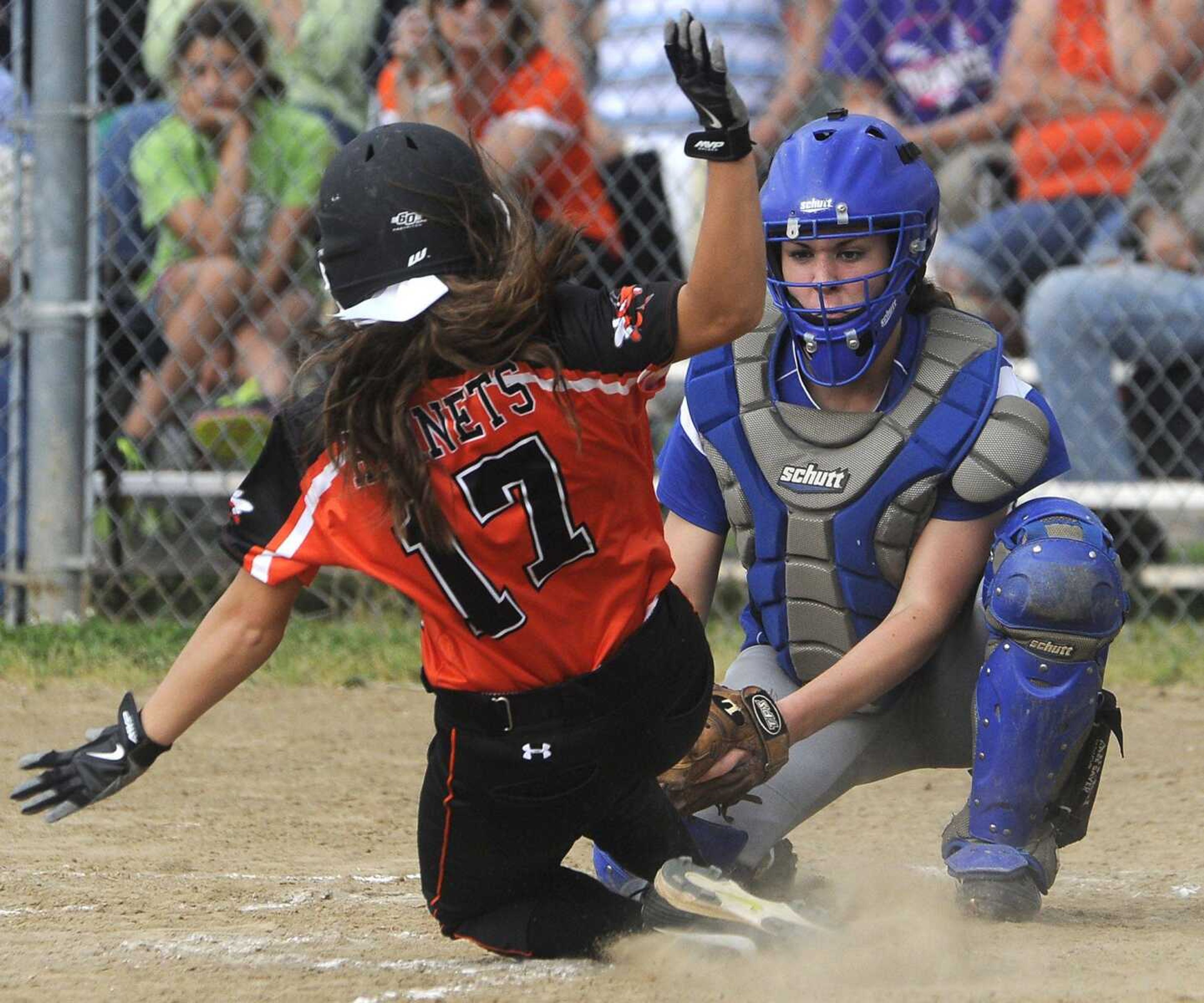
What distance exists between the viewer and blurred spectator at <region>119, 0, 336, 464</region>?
600 centimetres

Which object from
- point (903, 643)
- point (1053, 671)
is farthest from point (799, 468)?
point (1053, 671)

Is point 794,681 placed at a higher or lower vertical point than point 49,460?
higher

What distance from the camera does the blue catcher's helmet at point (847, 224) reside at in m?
3.02

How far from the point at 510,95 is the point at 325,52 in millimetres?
861

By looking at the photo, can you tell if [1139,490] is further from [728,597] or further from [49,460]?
[49,460]

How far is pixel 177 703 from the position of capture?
2.52 m

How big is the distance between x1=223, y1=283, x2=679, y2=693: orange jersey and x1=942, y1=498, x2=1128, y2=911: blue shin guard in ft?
2.15

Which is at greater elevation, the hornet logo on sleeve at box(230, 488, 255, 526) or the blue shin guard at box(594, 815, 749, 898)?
the hornet logo on sleeve at box(230, 488, 255, 526)

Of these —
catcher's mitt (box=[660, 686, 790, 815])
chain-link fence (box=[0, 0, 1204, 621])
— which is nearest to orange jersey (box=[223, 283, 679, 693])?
catcher's mitt (box=[660, 686, 790, 815])

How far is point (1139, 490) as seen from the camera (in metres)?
5.62

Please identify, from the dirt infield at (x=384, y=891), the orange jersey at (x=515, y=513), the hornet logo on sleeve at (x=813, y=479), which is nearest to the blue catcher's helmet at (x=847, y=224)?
the hornet logo on sleeve at (x=813, y=479)

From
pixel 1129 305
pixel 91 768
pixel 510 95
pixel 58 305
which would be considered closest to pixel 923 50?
pixel 1129 305

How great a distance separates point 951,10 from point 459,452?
423 centimetres

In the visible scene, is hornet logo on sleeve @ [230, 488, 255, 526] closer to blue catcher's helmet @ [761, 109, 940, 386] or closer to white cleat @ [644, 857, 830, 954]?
white cleat @ [644, 857, 830, 954]
